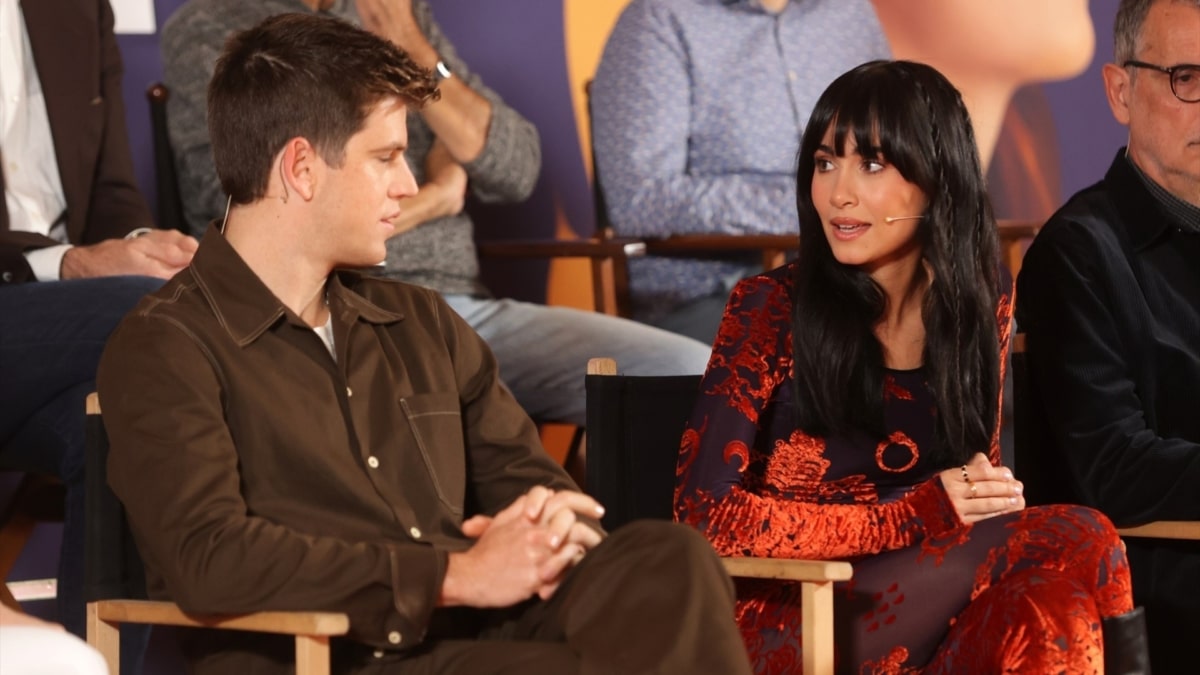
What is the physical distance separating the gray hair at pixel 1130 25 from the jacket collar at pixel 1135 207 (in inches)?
6.8

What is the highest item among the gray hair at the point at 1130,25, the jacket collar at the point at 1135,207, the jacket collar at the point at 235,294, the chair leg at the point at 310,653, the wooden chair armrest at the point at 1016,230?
the gray hair at the point at 1130,25

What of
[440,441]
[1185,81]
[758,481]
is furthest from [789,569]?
[1185,81]

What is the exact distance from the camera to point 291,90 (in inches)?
82.0

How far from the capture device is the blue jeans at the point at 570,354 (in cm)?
350

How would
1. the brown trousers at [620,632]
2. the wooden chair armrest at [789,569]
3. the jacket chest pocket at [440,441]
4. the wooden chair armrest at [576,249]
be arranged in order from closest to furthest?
1. the brown trousers at [620,632]
2. the wooden chair armrest at [789,569]
3. the jacket chest pocket at [440,441]
4. the wooden chair armrest at [576,249]

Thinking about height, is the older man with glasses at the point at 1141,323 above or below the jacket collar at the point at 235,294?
below

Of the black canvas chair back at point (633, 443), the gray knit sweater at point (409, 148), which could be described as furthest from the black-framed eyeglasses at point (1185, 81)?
the gray knit sweater at point (409, 148)

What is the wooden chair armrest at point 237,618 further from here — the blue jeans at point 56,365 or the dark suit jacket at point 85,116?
the dark suit jacket at point 85,116

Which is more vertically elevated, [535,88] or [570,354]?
[535,88]

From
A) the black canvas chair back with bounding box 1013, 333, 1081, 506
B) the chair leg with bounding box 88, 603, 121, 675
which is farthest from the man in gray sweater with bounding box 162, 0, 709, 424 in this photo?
the chair leg with bounding box 88, 603, 121, 675

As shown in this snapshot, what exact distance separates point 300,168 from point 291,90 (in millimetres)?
99

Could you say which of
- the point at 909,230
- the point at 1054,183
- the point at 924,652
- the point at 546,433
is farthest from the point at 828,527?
the point at 1054,183

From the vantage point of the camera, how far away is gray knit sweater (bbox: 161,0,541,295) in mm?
3582

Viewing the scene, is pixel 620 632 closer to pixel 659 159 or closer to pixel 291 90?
pixel 291 90
